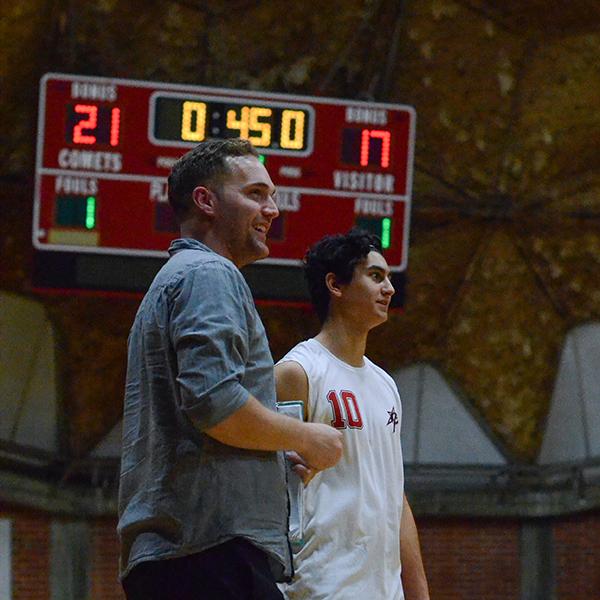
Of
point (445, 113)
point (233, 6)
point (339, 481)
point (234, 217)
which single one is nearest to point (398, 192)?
point (445, 113)

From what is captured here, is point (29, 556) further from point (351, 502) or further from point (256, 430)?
point (256, 430)

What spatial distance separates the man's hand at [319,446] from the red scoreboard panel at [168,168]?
6095 millimetres

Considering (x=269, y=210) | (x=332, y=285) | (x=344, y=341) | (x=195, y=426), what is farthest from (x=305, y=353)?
(x=195, y=426)

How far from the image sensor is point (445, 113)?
982 cm

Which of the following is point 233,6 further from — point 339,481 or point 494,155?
point 339,481

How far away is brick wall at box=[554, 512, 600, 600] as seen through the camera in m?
10.0

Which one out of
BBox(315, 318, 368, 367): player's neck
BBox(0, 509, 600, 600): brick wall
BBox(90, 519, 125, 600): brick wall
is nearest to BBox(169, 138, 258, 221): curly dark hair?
BBox(315, 318, 368, 367): player's neck

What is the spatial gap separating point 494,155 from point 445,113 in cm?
52

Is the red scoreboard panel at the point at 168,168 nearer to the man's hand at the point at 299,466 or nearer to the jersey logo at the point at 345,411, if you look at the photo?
the jersey logo at the point at 345,411

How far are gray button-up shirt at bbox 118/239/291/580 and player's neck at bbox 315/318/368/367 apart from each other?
3.88ft

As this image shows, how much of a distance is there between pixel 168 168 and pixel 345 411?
17.5 feet

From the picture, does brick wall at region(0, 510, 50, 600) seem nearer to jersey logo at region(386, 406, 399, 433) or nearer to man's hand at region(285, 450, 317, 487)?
jersey logo at region(386, 406, 399, 433)

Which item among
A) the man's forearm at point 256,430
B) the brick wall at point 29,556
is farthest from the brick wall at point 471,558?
the man's forearm at point 256,430

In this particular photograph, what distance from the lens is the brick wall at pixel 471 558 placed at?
9.91m
